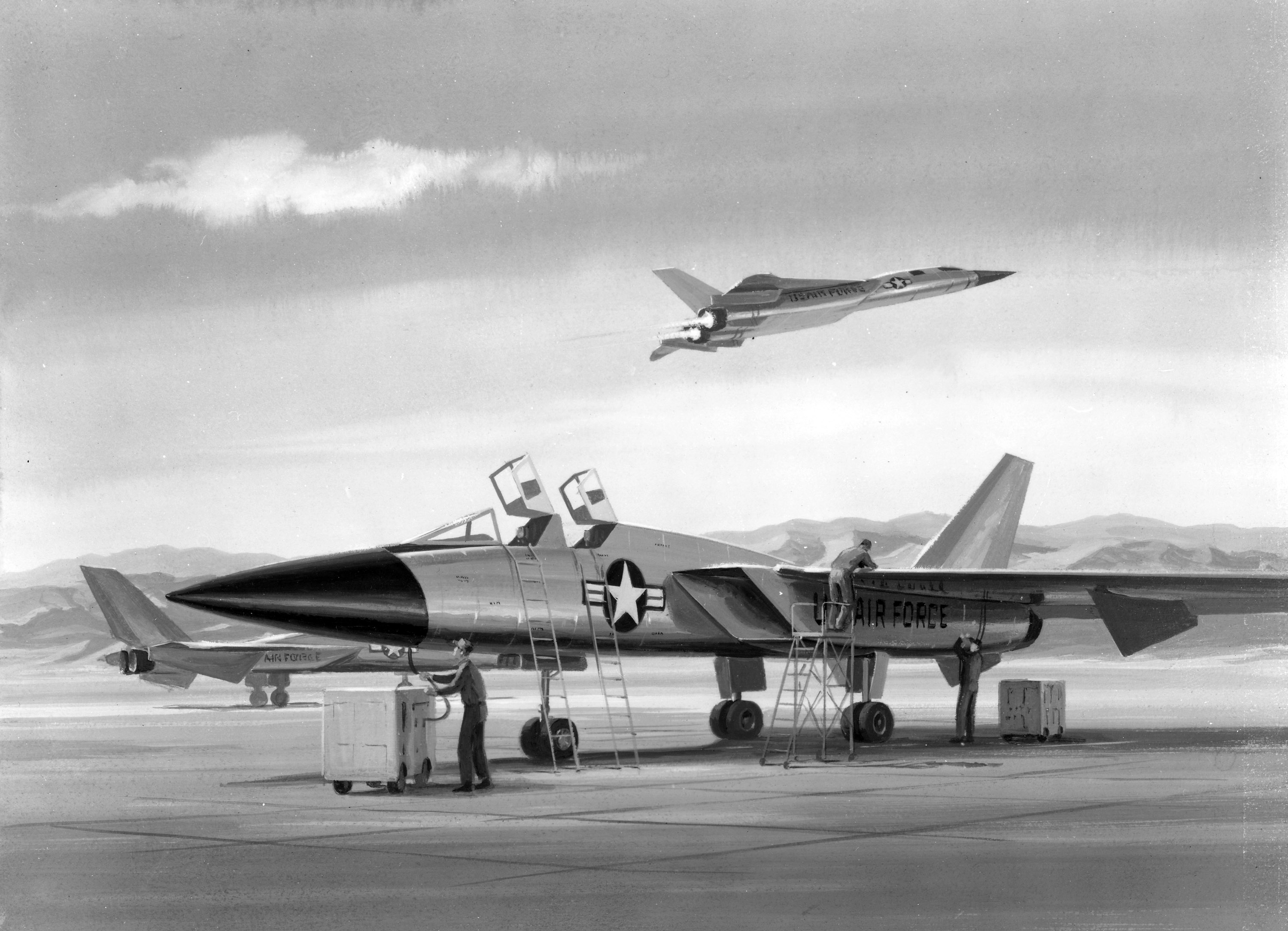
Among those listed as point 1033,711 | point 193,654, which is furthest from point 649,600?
point 193,654

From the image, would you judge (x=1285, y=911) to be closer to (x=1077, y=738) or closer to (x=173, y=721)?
(x=1077, y=738)

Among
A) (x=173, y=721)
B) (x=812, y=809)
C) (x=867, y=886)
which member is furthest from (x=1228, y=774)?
(x=173, y=721)

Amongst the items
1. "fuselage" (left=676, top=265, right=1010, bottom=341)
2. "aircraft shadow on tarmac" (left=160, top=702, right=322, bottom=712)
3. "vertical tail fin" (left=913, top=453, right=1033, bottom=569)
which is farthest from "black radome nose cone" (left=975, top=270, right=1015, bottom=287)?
"aircraft shadow on tarmac" (left=160, top=702, right=322, bottom=712)

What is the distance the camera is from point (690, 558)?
15781 mm

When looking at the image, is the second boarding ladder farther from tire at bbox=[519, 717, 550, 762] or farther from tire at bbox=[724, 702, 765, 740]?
tire at bbox=[724, 702, 765, 740]

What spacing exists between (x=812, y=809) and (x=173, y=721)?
61.5 ft

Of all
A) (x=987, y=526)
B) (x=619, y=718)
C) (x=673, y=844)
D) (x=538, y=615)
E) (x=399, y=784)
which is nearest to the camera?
(x=673, y=844)

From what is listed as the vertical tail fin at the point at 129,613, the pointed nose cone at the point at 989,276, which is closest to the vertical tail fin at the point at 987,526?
the pointed nose cone at the point at 989,276

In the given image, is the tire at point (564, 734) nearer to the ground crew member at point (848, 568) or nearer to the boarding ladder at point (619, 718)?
the boarding ladder at point (619, 718)

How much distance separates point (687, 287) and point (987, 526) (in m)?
7.10

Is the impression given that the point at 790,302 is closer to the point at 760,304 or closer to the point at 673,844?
the point at 760,304

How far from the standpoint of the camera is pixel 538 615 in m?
14.3

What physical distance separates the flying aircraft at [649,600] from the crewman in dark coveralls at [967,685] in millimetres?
161

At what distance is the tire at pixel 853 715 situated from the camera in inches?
668
